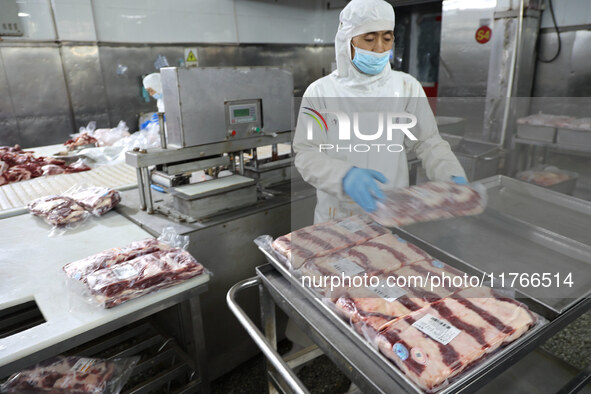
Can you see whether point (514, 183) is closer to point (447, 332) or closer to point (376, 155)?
point (376, 155)

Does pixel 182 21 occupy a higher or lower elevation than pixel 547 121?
higher

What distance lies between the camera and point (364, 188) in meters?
1.41

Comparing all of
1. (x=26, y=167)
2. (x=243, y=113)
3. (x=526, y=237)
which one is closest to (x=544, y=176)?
(x=526, y=237)

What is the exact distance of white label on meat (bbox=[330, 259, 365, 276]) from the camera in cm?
Result: 126

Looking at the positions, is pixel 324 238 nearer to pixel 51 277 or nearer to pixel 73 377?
pixel 51 277

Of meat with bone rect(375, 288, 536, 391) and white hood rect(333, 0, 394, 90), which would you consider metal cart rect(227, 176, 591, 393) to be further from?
white hood rect(333, 0, 394, 90)

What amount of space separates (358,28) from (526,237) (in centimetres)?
106

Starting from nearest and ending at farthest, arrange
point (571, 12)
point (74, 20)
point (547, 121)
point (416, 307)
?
point (416, 307)
point (547, 121)
point (571, 12)
point (74, 20)

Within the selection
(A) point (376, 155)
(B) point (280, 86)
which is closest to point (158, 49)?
(B) point (280, 86)

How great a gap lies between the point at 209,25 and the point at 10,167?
370 centimetres

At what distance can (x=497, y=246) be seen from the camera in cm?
146

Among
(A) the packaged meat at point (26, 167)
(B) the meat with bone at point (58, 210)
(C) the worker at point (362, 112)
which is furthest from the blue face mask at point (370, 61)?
(A) the packaged meat at point (26, 167)

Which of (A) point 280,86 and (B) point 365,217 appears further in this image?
(A) point 280,86

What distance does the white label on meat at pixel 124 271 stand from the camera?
1.46 metres
